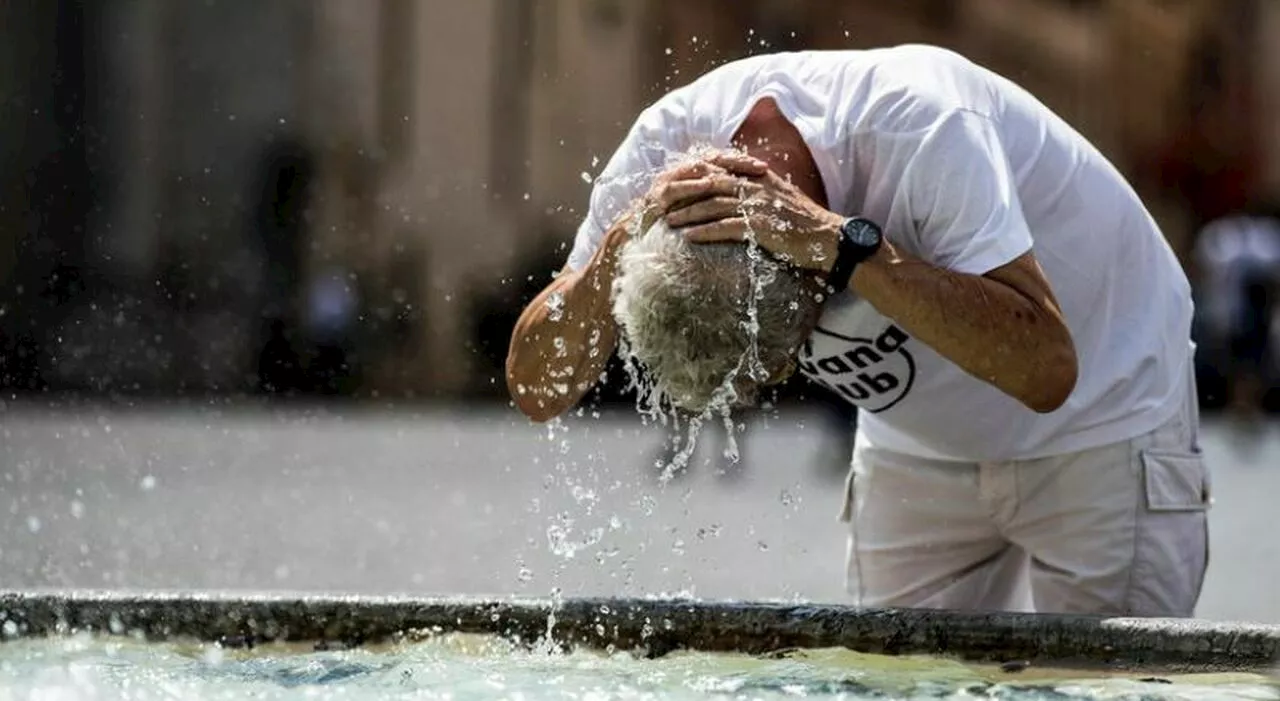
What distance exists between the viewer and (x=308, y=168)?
2345 centimetres

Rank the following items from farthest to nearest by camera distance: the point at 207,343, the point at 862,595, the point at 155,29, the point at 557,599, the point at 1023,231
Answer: the point at 155,29 < the point at 207,343 < the point at 862,595 < the point at 557,599 < the point at 1023,231

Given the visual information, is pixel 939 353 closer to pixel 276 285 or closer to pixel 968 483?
pixel 968 483

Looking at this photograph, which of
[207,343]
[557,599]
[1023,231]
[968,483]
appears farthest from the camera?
[207,343]

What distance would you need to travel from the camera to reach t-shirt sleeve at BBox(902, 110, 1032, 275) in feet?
11.2

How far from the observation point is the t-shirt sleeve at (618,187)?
3.73 metres

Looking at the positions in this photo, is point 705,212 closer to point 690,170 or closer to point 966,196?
point 690,170

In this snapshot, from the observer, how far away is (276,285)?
875 inches

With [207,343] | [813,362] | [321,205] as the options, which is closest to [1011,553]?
[813,362]

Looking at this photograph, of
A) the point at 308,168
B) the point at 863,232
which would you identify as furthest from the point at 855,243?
the point at 308,168

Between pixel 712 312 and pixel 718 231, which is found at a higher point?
pixel 718 231

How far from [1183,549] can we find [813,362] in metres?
0.69

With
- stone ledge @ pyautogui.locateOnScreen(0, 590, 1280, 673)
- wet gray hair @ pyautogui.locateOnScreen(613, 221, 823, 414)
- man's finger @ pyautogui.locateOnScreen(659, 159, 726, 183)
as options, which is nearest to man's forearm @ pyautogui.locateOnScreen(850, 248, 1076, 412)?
wet gray hair @ pyautogui.locateOnScreen(613, 221, 823, 414)

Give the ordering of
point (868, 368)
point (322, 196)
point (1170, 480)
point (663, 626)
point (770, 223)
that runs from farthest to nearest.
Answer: point (322, 196)
point (1170, 480)
point (868, 368)
point (663, 626)
point (770, 223)

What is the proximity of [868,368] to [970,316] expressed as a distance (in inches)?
13.3
